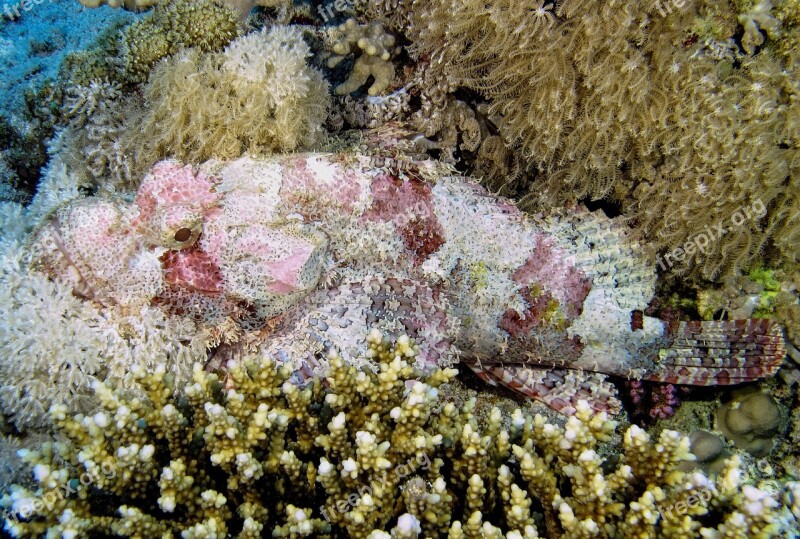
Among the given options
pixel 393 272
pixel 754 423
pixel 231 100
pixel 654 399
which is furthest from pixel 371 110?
pixel 754 423

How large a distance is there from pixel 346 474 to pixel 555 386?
235cm

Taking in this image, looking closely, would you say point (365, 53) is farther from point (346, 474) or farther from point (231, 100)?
point (346, 474)

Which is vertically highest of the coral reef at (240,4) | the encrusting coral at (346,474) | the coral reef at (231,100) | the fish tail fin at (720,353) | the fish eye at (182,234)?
the coral reef at (240,4)

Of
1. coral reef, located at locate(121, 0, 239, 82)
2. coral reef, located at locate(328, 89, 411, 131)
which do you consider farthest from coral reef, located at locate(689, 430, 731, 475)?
coral reef, located at locate(121, 0, 239, 82)

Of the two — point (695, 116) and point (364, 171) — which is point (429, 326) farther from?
point (695, 116)

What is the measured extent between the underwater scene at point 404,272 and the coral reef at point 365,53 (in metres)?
0.02

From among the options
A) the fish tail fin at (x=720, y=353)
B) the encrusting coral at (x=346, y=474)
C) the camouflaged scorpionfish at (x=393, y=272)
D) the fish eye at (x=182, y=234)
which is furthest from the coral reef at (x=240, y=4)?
the fish tail fin at (x=720, y=353)

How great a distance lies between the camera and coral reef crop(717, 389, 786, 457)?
168 inches

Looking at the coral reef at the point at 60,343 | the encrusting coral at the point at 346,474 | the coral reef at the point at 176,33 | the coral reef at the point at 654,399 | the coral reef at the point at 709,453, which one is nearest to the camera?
the encrusting coral at the point at 346,474

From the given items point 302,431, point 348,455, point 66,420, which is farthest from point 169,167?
point 348,455

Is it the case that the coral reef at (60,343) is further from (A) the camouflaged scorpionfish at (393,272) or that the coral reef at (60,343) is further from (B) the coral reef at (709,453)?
(B) the coral reef at (709,453)

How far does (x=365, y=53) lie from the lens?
4312 mm

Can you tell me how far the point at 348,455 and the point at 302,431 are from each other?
12.6 inches

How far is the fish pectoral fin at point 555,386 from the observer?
4.24m
